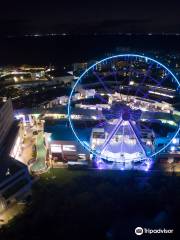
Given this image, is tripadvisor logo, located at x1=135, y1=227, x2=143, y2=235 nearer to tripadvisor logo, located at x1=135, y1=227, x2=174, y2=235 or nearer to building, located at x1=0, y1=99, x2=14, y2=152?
tripadvisor logo, located at x1=135, y1=227, x2=174, y2=235

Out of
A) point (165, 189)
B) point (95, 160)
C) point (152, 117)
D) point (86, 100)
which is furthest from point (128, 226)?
point (86, 100)

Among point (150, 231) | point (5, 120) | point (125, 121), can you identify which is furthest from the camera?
point (5, 120)

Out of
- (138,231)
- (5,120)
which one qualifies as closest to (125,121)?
(138,231)

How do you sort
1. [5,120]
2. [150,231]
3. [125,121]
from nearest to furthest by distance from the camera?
1. [150,231]
2. [125,121]
3. [5,120]

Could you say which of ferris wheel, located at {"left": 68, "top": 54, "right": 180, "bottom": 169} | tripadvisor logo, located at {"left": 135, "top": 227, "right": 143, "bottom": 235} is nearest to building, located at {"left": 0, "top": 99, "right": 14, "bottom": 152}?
ferris wheel, located at {"left": 68, "top": 54, "right": 180, "bottom": 169}

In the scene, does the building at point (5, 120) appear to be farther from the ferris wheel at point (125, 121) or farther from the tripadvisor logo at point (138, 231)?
the tripadvisor logo at point (138, 231)

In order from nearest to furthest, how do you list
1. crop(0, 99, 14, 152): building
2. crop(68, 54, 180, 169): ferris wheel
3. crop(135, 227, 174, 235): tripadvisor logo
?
crop(135, 227, 174, 235): tripadvisor logo, crop(68, 54, 180, 169): ferris wheel, crop(0, 99, 14, 152): building

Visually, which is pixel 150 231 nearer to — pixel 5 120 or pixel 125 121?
pixel 125 121

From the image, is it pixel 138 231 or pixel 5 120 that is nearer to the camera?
pixel 138 231
